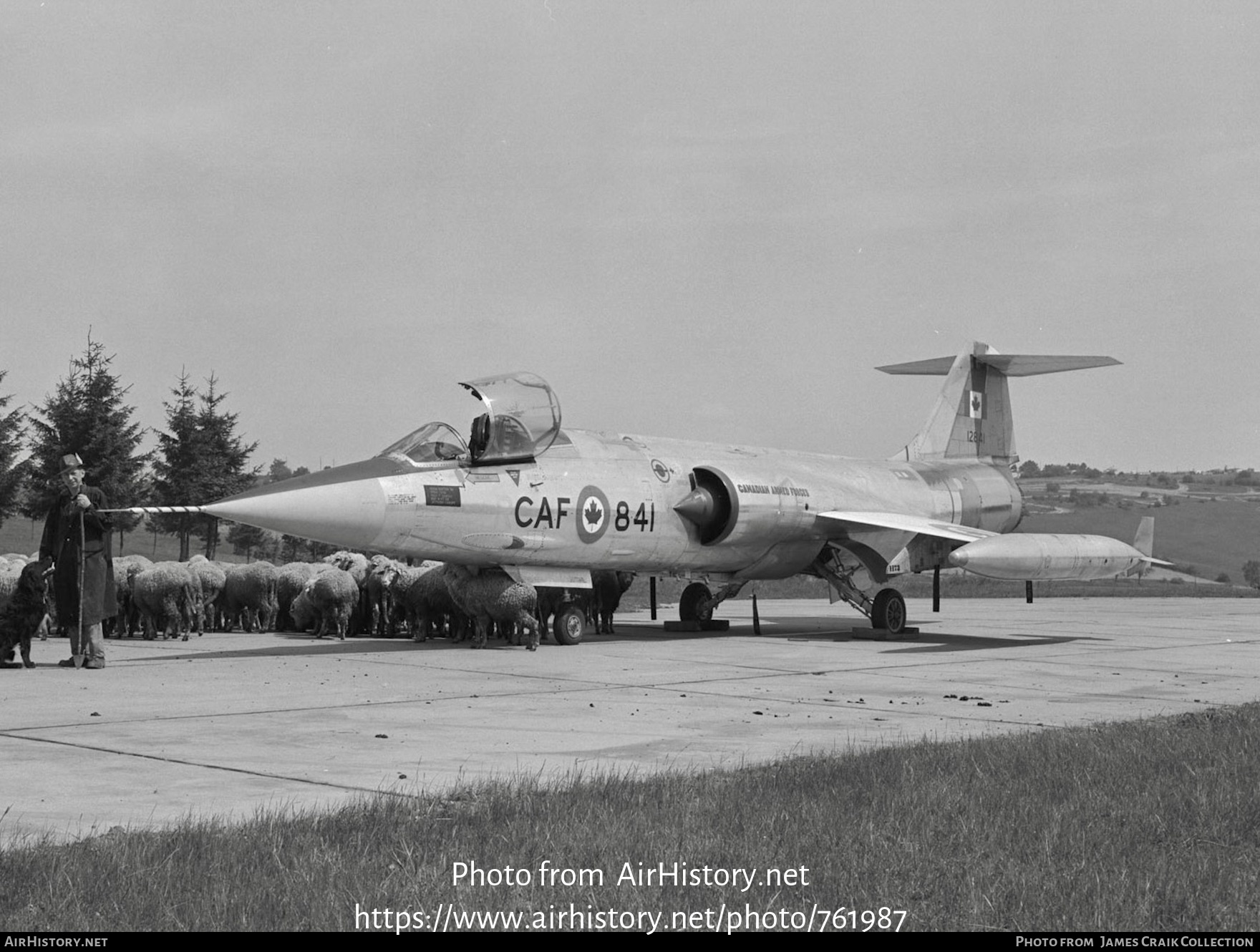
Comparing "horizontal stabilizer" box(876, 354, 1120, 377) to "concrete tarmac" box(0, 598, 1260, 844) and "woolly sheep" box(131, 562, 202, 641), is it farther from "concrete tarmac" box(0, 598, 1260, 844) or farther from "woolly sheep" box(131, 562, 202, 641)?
"woolly sheep" box(131, 562, 202, 641)

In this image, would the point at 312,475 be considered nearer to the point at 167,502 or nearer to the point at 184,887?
the point at 184,887

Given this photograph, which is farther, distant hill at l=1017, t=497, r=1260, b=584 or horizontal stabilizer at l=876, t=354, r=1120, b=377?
distant hill at l=1017, t=497, r=1260, b=584

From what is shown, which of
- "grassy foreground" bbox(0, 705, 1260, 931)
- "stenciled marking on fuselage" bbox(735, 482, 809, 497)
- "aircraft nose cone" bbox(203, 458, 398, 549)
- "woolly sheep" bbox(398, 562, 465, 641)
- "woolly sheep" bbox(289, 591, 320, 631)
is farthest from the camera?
"woolly sheep" bbox(289, 591, 320, 631)

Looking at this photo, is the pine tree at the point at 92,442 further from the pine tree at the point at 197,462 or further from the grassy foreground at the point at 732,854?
the grassy foreground at the point at 732,854

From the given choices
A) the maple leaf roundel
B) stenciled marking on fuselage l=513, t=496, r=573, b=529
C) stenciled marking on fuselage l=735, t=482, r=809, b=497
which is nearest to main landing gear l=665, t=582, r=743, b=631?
stenciled marking on fuselage l=735, t=482, r=809, b=497

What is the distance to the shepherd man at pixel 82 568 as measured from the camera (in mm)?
12344

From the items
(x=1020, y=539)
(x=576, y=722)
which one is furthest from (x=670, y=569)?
(x=576, y=722)

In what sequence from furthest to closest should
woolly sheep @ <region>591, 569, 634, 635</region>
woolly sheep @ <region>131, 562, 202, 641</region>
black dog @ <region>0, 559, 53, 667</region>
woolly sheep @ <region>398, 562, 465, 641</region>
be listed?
woolly sheep @ <region>591, 569, 634, 635</region>
woolly sheep @ <region>131, 562, 202, 641</region>
woolly sheep @ <region>398, 562, 465, 641</region>
black dog @ <region>0, 559, 53, 667</region>

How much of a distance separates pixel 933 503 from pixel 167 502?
82.4 ft

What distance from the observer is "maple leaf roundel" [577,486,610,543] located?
51.1 ft

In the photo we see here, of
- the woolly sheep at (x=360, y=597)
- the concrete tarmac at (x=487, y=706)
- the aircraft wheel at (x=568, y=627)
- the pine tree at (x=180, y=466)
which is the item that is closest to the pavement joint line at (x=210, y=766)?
the concrete tarmac at (x=487, y=706)

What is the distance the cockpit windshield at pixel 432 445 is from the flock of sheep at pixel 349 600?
1.67 m

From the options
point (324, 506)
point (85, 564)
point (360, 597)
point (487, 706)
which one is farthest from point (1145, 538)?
point (85, 564)

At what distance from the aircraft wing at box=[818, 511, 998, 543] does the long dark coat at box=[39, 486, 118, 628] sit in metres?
9.60
